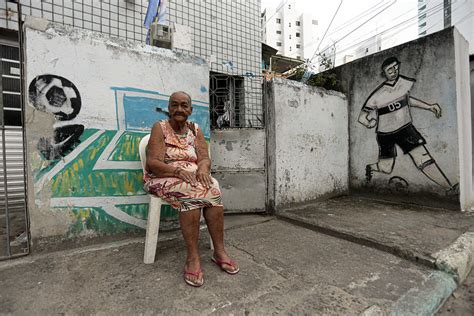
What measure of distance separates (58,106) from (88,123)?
26 centimetres

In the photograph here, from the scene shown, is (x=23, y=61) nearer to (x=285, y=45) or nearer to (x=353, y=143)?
(x=353, y=143)

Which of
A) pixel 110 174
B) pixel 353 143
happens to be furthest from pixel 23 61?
pixel 353 143

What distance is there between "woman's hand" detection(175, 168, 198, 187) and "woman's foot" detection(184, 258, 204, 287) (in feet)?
1.79

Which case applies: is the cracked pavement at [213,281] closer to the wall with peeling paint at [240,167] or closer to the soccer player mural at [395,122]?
the wall with peeling paint at [240,167]

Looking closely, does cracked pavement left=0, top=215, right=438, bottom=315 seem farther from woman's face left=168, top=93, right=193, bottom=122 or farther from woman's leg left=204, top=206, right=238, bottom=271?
woman's face left=168, top=93, right=193, bottom=122

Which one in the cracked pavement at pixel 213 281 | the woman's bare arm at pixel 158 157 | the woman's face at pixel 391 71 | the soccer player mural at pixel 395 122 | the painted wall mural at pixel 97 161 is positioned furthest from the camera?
the woman's face at pixel 391 71

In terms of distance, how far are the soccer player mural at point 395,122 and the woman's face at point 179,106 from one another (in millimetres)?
3519

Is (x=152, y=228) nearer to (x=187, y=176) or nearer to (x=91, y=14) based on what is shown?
(x=187, y=176)

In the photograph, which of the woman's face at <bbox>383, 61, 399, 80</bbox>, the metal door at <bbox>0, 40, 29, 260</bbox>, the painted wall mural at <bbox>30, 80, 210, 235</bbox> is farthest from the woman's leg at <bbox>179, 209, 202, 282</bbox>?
the woman's face at <bbox>383, 61, 399, 80</bbox>

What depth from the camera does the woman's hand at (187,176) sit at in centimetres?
182

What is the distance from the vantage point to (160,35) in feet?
9.07

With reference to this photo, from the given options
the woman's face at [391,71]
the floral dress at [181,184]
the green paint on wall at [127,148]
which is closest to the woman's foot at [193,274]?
the floral dress at [181,184]

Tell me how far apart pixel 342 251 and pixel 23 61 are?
3.15 meters

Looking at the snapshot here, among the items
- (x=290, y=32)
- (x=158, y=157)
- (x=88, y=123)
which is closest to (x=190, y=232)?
(x=158, y=157)
